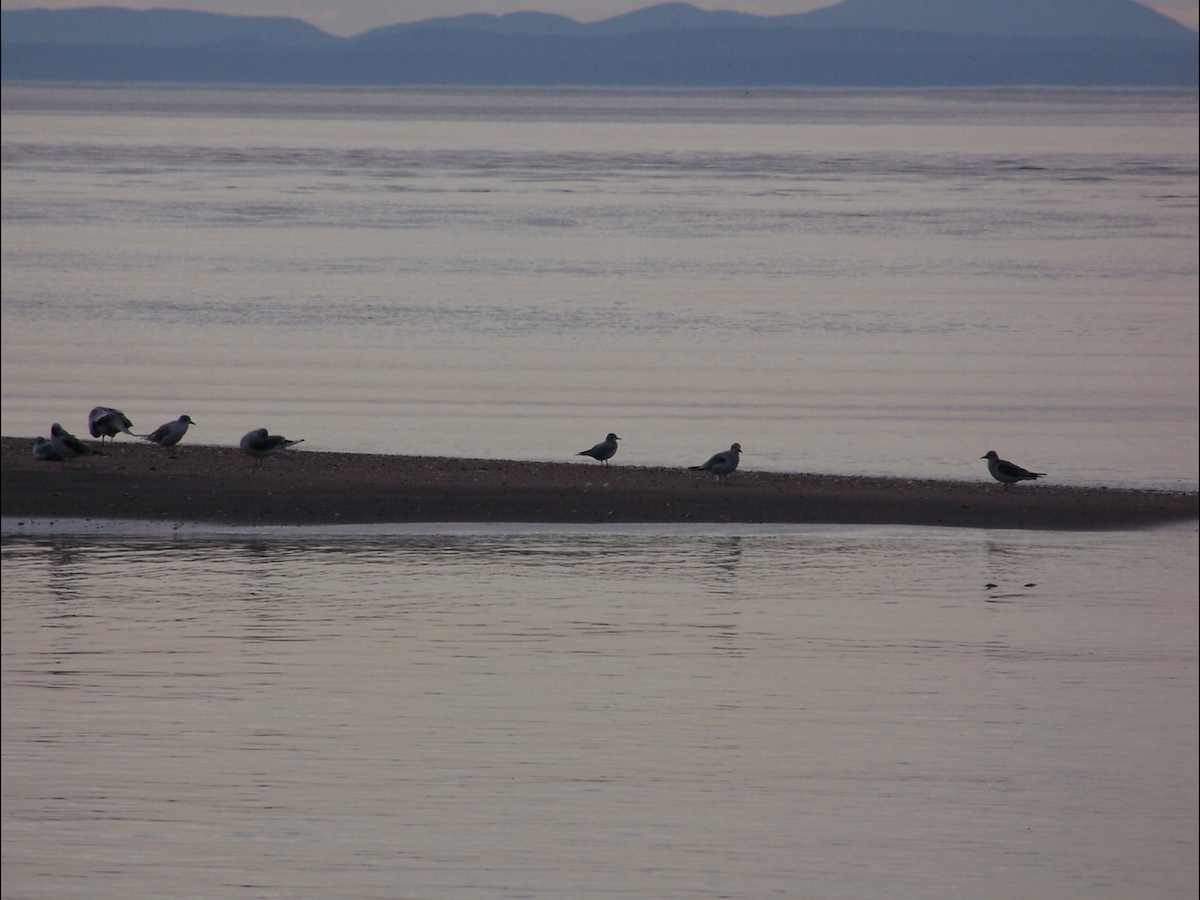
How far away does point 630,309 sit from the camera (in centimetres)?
3322

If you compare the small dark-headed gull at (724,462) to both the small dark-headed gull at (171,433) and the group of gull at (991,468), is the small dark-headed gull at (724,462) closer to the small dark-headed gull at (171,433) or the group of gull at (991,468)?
the group of gull at (991,468)

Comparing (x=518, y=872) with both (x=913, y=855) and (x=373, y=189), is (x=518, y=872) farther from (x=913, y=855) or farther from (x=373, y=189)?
(x=373, y=189)

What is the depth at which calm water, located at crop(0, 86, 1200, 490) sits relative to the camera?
2056 cm

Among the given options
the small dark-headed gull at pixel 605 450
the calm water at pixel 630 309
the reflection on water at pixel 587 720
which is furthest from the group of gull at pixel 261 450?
the reflection on water at pixel 587 720

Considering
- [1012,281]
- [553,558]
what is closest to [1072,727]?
[553,558]

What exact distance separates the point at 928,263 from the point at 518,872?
36645 millimetres

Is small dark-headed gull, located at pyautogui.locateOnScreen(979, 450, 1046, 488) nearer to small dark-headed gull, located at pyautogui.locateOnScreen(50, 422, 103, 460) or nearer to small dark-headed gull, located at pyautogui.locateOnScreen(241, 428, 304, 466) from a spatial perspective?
small dark-headed gull, located at pyautogui.locateOnScreen(241, 428, 304, 466)

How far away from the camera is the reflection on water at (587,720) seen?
24.8 ft

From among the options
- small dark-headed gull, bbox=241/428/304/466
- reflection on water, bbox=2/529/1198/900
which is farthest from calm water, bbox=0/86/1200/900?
small dark-headed gull, bbox=241/428/304/466

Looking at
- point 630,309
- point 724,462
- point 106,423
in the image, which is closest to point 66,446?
point 106,423

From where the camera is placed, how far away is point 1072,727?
9398mm

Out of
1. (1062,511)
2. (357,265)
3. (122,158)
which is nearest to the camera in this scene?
(1062,511)

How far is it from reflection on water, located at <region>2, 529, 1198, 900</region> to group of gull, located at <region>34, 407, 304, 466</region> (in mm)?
2697

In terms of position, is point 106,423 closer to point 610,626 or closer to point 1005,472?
point 610,626
